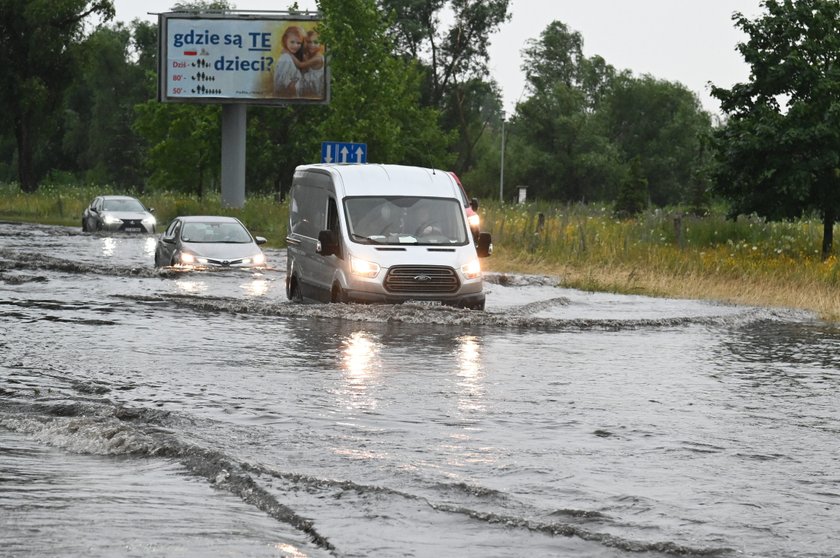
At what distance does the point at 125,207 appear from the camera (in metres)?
51.4

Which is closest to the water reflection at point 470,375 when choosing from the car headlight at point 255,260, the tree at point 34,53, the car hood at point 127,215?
the car headlight at point 255,260

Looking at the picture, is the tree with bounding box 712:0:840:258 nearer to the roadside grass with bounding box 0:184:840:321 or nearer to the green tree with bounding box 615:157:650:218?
the roadside grass with bounding box 0:184:840:321

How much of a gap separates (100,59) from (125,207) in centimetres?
7107

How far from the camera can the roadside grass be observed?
26.5 metres

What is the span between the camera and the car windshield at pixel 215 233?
2886 centimetres

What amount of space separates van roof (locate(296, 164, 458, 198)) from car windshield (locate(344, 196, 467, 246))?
0.40 ft

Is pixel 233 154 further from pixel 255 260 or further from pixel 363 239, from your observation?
pixel 363 239

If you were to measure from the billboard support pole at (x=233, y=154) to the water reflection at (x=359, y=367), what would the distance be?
39988mm

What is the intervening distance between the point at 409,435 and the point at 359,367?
4209 mm

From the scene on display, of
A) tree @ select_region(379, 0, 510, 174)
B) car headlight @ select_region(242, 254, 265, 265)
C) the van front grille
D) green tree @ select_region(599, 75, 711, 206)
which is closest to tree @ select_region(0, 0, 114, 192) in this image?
tree @ select_region(379, 0, 510, 174)

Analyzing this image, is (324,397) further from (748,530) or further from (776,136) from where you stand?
(776,136)

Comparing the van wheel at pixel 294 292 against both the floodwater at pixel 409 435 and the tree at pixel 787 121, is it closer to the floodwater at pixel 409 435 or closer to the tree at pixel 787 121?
the floodwater at pixel 409 435

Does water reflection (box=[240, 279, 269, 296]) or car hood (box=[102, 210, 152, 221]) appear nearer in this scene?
water reflection (box=[240, 279, 269, 296])

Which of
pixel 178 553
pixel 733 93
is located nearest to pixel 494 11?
pixel 733 93
